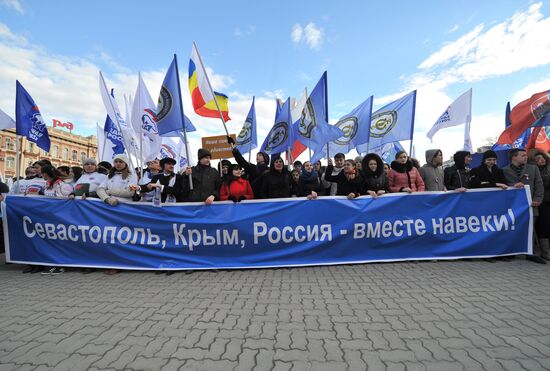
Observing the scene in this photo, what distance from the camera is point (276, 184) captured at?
4969 millimetres

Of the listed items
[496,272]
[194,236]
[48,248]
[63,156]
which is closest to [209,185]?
[194,236]

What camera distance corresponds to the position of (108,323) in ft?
8.78

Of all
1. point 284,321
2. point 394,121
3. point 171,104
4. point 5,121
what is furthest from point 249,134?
point 284,321

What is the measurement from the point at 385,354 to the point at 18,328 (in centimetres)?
327

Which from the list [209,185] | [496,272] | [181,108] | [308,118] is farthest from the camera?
[308,118]

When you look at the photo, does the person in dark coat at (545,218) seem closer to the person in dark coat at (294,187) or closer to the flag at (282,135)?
the person in dark coat at (294,187)

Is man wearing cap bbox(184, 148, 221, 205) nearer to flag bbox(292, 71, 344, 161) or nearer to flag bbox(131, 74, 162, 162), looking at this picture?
flag bbox(292, 71, 344, 161)

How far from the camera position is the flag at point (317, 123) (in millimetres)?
5715

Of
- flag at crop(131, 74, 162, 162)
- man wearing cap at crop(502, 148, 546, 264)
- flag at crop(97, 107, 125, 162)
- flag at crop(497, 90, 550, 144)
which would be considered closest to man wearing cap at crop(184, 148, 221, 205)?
flag at crop(131, 74, 162, 162)

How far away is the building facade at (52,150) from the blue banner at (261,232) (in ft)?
180

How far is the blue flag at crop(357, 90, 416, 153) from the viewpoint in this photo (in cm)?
756

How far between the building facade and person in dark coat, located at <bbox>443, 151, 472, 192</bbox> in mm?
58788

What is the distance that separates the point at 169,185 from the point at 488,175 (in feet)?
19.1

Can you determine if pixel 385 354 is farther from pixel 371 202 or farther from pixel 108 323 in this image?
pixel 371 202
